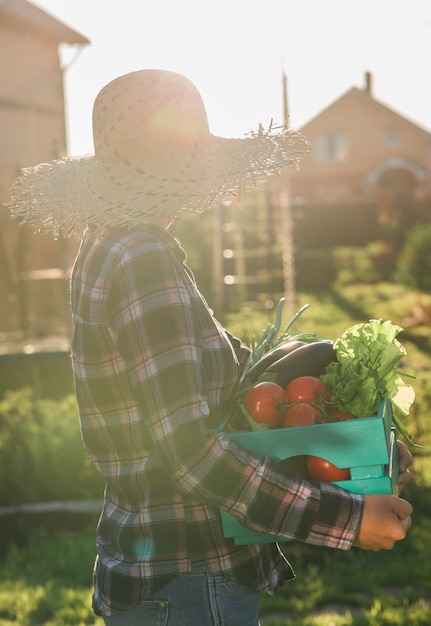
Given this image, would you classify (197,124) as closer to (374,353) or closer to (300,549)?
(374,353)

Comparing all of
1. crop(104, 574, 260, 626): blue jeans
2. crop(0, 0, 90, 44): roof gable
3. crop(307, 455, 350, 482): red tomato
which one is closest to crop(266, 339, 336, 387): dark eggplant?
crop(307, 455, 350, 482): red tomato

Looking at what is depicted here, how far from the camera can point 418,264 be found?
54.5 feet

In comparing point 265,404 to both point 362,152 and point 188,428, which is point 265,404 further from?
point 362,152

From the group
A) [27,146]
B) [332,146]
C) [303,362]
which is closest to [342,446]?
[303,362]

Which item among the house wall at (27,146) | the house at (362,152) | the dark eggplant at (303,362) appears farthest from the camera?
the house at (362,152)

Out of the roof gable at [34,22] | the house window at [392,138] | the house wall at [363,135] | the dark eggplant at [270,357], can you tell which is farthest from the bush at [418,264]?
the house window at [392,138]

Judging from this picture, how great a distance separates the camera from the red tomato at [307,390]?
202 cm

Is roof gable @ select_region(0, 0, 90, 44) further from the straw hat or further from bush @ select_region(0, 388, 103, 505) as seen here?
the straw hat

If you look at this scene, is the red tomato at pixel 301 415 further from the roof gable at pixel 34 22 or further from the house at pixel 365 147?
the house at pixel 365 147

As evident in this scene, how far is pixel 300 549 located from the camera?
5.26 metres

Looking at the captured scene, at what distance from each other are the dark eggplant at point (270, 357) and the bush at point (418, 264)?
1418 centimetres

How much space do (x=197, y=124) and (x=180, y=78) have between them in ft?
0.36

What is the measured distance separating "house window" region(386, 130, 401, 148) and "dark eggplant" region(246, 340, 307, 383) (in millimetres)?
41767

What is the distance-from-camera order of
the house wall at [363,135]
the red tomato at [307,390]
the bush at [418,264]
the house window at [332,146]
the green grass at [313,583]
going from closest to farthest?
the red tomato at [307,390] < the green grass at [313,583] < the bush at [418,264] < the house wall at [363,135] < the house window at [332,146]
